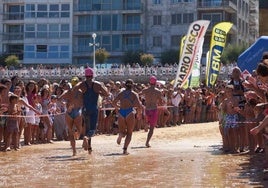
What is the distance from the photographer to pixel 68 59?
75.9m

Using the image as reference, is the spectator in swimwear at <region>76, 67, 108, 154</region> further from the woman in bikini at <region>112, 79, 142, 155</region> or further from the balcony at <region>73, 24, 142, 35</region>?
the balcony at <region>73, 24, 142, 35</region>

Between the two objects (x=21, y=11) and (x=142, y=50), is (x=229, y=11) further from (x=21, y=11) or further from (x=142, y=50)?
(x=21, y=11)

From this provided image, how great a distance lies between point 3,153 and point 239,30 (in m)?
63.8

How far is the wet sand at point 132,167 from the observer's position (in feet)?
29.6

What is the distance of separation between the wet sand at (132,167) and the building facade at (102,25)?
185ft

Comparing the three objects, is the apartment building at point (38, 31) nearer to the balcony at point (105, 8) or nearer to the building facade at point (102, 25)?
the building facade at point (102, 25)

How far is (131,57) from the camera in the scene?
70.7 metres

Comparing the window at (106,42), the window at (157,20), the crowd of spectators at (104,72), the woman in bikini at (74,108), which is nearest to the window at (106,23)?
the window at (106,42)

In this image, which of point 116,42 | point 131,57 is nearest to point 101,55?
point 131,57

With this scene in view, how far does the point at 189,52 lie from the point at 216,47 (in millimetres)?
1412

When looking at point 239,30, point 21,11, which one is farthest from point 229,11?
point 21,11

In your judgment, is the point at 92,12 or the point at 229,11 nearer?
the point at 229,11

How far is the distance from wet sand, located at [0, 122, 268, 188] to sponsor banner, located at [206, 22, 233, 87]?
40.9 ft

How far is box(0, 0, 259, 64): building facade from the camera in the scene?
72.2m
